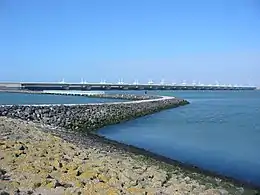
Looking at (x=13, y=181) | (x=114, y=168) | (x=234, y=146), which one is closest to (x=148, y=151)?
(x=234, y=146)

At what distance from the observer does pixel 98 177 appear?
23.1 feet

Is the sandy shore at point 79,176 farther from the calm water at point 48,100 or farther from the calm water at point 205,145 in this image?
A: the calm water at point 48,100

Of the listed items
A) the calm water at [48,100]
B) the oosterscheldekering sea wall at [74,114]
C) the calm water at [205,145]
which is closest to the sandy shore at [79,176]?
the calm water at [205,145]

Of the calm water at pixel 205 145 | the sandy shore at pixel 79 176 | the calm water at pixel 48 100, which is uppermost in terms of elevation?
the sandy shore at pixel 79 176

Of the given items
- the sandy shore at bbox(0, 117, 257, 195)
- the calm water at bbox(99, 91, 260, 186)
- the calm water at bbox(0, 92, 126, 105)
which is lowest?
the calm water at bbox(0, 92, 126, 105)

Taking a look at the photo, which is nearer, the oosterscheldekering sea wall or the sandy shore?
the sandy shore

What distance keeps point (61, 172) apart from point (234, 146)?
908 centimetres

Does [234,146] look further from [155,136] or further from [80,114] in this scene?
[80,114]

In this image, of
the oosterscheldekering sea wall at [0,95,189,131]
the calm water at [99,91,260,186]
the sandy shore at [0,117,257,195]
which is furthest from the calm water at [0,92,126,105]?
the sandy shore at [0,117,257,195]

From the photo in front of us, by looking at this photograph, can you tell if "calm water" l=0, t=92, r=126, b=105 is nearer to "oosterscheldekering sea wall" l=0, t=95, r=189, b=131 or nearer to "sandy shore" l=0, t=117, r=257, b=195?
"oosterscheldekering sea wall" l=0, t=95, r=189, b=131

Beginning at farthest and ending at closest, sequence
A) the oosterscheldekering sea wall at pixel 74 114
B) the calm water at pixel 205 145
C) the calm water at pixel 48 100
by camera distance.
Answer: the calm water at pixel 48 100 < the oosterscheldekering sea wall at pixel 74 114 < the calm water at pixel 205 145

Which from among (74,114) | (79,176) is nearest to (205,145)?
(79,176)

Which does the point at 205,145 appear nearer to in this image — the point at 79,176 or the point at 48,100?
the point at 79,176

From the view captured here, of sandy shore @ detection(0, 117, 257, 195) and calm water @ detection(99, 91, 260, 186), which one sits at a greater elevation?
sandy shore @ detection(0, 117, 257, 195)
